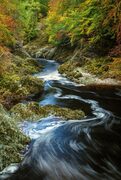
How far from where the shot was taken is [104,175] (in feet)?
23.9

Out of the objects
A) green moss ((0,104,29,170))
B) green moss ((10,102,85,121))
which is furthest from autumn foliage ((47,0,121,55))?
green moss ((0,104,29,170))

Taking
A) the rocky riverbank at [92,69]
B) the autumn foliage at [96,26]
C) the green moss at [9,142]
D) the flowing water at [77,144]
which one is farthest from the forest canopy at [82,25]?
the green moss at [9,142]

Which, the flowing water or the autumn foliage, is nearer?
the flowing water

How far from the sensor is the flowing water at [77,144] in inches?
293

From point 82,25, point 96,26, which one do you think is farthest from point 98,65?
point 82,25

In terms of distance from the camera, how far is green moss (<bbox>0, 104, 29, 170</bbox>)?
7898 millimetres

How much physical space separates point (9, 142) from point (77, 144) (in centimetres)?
188

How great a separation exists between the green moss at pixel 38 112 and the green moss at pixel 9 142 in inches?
76.8

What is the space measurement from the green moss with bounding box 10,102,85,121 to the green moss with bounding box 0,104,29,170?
1.95 meters

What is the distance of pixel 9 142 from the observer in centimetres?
841

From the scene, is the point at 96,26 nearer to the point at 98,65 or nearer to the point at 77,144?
the point at 98,65

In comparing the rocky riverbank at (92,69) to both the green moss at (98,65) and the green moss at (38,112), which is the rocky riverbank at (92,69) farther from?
the green moss at (38,112)

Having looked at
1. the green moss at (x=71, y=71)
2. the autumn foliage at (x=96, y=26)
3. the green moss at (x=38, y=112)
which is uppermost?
the autumn foliage at (x=96, y=26)

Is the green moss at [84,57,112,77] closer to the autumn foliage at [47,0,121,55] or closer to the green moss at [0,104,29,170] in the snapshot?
the autumn foliage at [47,0,121,55]
